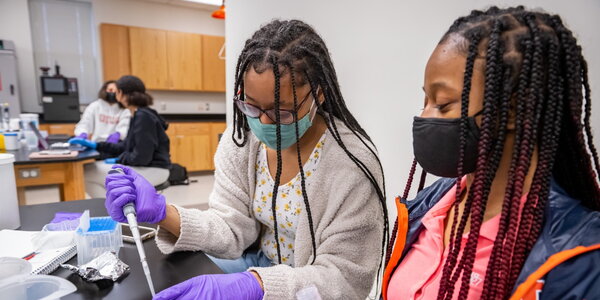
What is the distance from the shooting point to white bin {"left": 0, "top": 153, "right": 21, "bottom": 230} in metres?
0.96

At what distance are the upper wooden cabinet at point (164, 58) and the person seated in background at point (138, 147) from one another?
2.07 meters

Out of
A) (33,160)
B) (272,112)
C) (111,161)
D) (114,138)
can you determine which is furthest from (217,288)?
(114,138)

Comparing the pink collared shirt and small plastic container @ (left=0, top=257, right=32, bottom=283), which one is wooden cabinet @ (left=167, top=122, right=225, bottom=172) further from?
the pink collared shirt

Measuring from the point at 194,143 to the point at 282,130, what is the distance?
14.3 ft

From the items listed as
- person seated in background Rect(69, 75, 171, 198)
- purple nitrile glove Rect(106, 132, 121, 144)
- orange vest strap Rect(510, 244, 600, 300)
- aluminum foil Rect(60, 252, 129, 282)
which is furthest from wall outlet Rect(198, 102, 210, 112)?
orange vest strap Rect(510, 244, 600, 300)

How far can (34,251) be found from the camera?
84 centimetres

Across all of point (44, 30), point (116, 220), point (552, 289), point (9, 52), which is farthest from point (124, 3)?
point (552, 289)

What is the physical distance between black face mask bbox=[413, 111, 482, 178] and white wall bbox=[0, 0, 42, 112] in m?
5.37

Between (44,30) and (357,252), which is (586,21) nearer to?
(357,252)

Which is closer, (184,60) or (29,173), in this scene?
(29,173)

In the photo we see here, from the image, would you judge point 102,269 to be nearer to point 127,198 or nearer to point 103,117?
point 127,198

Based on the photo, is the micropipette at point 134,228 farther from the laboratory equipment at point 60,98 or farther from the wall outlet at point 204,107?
the wall outlet at point 204,107

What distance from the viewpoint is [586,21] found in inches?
31.1

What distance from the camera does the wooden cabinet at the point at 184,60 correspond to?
16.2 ft
